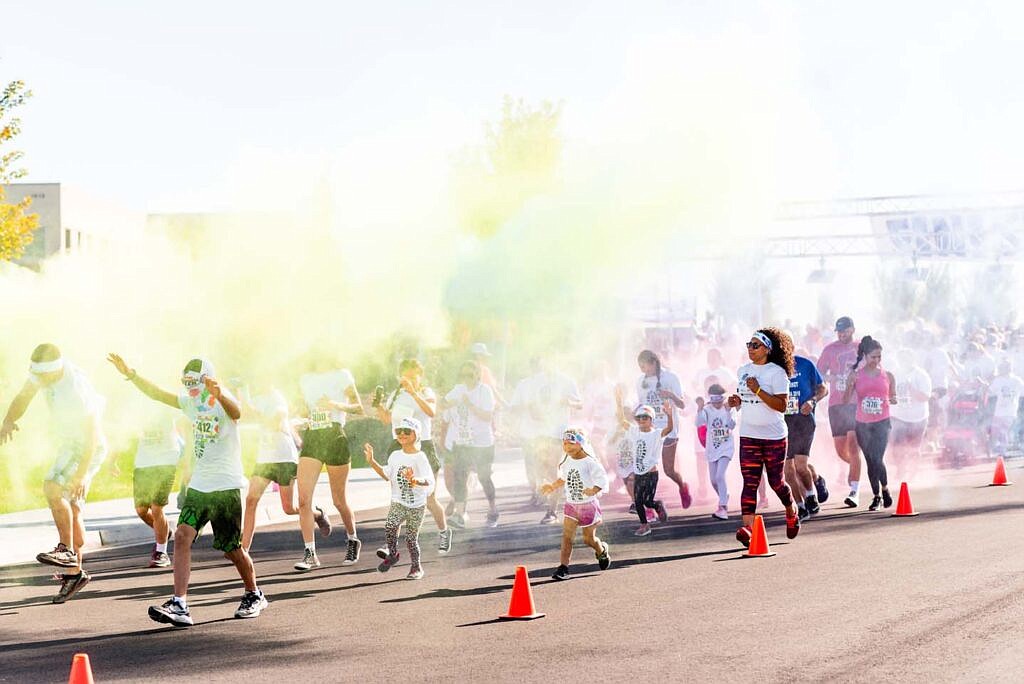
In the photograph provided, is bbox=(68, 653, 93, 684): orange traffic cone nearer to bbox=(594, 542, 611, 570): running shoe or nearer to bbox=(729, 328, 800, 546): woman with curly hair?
bbox=(594, 542, 611, 570): running shoe

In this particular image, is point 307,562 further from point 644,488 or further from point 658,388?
point 658,388

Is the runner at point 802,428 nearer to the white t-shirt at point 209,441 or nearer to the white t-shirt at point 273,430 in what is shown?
the white t-shirt at point 273,430

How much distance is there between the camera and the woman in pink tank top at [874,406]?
14875mm

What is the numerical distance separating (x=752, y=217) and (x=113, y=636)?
42.2ft

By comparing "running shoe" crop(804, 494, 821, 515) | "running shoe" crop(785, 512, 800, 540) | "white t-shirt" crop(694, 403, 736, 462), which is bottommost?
"running shoe" crop(785, 512, 800, 540)

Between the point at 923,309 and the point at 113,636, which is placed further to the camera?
the point at 923,309

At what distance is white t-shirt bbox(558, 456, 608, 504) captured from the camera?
11055 millimetres

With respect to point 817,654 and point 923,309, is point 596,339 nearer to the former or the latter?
point 817,654

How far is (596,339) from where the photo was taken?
23.8 metres

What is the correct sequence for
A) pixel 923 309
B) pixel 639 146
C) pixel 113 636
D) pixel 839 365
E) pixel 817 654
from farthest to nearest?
pixel 923 309 < pixel 639 146 < pixel 839 365 < pixel 113 636 < pixel 817 654

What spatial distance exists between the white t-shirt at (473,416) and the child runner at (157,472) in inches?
121

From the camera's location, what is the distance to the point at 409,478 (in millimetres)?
11156

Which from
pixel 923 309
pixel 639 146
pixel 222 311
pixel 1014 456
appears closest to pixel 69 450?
pixel 222 311

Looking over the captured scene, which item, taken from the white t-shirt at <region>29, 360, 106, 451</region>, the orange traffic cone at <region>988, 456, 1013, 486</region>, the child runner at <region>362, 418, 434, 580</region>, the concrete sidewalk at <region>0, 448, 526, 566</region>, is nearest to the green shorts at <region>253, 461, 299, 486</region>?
the child runner at <region>362, 418, 434, 580</region>
